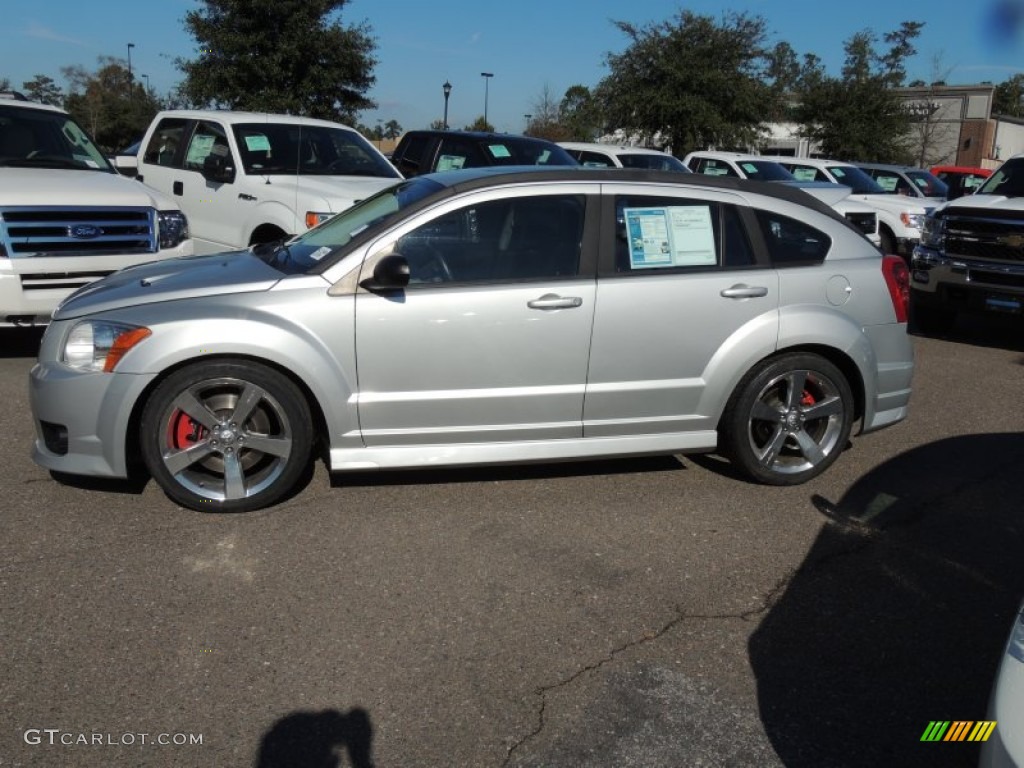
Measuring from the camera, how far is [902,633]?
145 inches

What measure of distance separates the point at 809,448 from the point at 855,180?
12.9 metres

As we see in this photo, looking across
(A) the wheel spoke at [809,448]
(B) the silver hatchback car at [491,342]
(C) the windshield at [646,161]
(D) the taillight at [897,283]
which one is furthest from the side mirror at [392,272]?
(C) the windshield at [646,161]

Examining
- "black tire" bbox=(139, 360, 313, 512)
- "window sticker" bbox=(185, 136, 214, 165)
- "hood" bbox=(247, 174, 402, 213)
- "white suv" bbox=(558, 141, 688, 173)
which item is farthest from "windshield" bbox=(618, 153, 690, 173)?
"black tire" bbox=(139, 360, 313, 512)

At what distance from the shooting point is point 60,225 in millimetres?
6992

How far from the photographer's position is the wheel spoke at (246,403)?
445cm

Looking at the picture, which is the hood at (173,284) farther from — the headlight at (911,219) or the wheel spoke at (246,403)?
the headlight at (911,219)

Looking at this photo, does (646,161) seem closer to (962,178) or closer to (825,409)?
(825,409)

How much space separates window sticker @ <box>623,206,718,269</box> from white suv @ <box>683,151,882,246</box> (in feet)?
30.2

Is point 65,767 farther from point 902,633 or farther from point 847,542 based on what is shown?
point 847,542

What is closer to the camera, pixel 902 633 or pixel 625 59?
pixel 902 633

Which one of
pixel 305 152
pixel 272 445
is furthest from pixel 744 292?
pixel 305 152

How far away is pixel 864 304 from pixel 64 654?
4209 mm

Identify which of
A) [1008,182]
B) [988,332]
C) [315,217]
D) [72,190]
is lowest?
[988,332]

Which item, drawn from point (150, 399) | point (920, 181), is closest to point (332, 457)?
point (150, 399)
